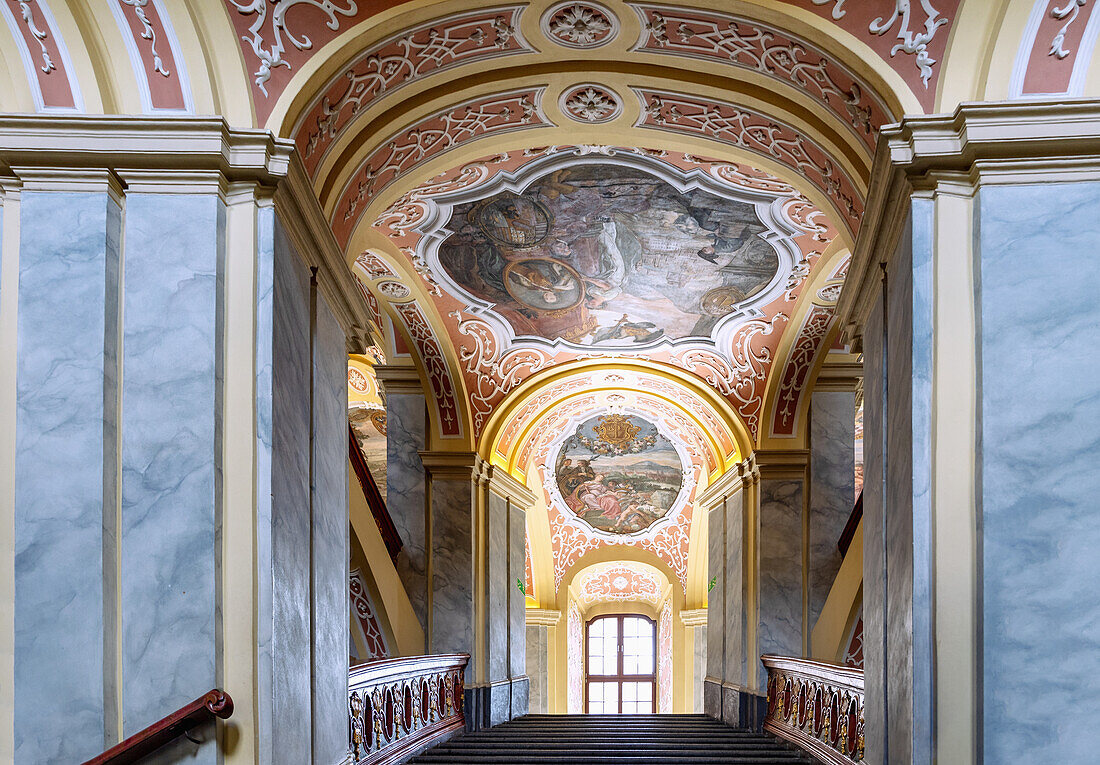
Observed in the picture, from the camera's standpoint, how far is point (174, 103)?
5438 millimetres

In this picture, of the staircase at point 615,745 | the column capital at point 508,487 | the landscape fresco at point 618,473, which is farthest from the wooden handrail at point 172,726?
the landscape fresco at point 618,473

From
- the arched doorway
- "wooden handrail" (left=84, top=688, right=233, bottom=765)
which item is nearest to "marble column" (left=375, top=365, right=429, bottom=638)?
"wooden handrail" (left=84, top=688, right=233, bottom=765)

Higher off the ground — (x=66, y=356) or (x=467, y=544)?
(x=66, y=356)

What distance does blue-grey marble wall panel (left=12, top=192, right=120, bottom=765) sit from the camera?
4859mm

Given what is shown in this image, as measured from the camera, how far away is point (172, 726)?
4.66 meters

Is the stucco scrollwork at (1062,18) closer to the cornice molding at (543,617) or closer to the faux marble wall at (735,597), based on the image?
the faux marble wall at (735,597)

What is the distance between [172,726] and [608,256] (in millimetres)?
6746

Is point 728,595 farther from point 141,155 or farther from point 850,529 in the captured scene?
point 141,155

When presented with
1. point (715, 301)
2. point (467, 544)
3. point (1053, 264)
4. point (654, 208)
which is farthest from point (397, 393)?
point (1053, 264)

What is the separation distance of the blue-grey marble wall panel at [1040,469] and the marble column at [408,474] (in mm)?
8665

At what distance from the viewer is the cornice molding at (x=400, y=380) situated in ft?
42.5

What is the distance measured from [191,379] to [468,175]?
4.01 meters

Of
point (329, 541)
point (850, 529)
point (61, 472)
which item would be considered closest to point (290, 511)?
point (329, 541)

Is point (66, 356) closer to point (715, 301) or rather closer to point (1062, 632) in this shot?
point (1062, 632)
